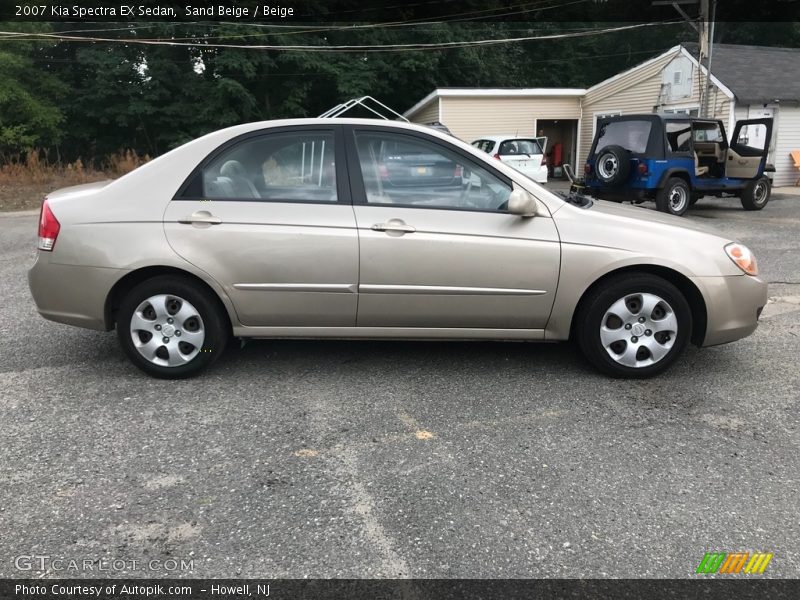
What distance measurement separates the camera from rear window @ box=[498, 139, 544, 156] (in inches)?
700

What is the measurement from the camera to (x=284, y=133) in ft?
13.1

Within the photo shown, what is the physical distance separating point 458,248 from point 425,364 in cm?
96

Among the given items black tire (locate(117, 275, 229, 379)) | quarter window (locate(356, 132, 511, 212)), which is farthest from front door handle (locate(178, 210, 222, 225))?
quarter window (locate(356, 132, 511, 212))

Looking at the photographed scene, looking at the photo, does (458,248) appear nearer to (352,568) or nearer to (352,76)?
(352,568)

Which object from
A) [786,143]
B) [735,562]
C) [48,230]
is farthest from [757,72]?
[48,230]

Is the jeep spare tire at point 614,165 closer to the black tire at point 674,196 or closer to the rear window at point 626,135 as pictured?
the rear window at point 626,135

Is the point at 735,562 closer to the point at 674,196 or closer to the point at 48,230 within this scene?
the point at 48,230

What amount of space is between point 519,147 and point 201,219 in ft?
50.4

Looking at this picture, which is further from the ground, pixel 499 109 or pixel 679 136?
pixel 499 109

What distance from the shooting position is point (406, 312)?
3912 mm

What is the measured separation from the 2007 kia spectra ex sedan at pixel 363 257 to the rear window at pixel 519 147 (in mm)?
14288

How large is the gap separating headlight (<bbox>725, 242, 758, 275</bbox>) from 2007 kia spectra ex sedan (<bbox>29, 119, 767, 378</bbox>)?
0.01 m

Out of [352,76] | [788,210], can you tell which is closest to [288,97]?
[352,76]

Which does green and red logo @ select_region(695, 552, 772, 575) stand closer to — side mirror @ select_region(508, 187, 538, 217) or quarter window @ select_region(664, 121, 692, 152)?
side mirror @ select_region(508, 187, 538, 217)
